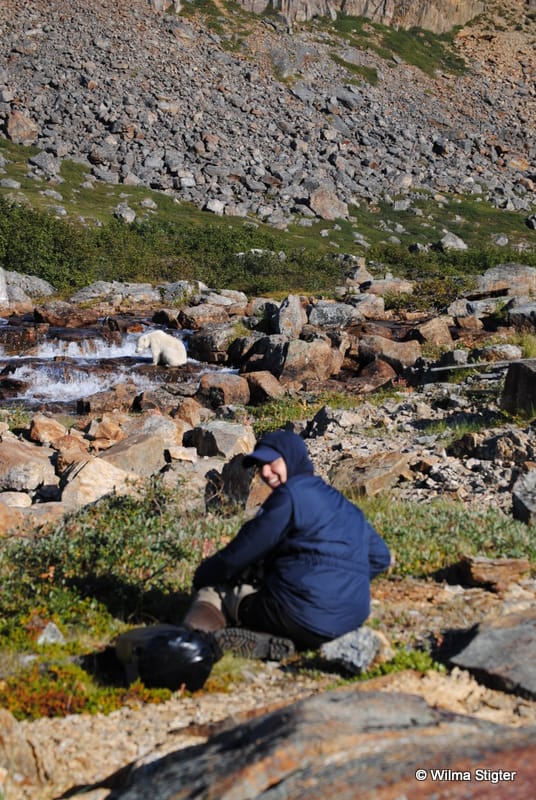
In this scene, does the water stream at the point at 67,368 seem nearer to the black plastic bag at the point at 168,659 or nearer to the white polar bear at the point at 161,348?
the white polar bear at the point at 161,348

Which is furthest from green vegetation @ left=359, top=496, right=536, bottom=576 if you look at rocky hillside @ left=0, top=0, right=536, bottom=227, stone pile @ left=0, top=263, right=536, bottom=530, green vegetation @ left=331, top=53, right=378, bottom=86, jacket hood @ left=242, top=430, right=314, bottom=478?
green vegetation @ left=331, top=53, right=378, bottom=86

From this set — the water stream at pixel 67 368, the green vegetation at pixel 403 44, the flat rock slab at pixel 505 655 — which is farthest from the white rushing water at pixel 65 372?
the green vegetation at pixel 403 44

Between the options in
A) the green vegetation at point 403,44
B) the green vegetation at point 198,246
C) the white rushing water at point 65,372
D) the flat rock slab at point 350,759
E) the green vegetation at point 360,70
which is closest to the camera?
the flat rock slab at point 350,759

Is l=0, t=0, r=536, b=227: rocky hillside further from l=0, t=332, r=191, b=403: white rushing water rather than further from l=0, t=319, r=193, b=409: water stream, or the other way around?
l=0, t=332, r=191, b=403: white rushing water

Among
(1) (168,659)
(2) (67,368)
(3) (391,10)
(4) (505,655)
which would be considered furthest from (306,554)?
(3) (391,10)

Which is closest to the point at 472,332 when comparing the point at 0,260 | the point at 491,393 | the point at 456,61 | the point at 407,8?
the point at 491,393

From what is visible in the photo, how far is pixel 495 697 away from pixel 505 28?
344ft

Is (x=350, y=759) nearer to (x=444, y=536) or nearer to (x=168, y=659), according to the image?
(x=168, y=659)

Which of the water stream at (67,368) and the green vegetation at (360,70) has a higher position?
the green vegetation at (360,70)

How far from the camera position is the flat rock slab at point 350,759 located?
115 inches

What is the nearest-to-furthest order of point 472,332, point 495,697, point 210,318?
1. point 495,697
2. point 472,332
3. point 210,318

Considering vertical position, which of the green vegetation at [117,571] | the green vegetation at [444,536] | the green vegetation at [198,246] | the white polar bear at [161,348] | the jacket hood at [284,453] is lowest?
the green vegetation at [198,246]

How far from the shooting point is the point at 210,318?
95.8ft

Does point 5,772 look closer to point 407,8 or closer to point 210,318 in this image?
point 210,318
